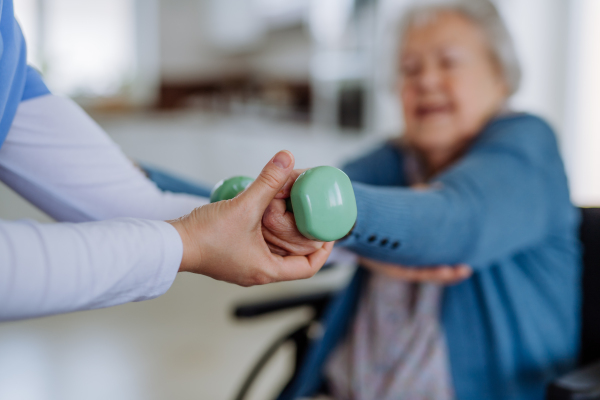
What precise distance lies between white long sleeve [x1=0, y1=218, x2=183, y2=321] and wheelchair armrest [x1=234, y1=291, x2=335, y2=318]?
24.6 inches

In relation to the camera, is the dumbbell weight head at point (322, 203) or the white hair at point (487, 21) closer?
the dumbbell weight head at point (322, 203)

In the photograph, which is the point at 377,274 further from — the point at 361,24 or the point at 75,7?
the point at 75,7

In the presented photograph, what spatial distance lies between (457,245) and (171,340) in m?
1.82

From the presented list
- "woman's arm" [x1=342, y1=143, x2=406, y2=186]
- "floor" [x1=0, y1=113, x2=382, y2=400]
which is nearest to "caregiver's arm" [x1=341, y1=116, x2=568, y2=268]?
"woman's arm" [x1=342, y1=143, x2=406, y2=186]

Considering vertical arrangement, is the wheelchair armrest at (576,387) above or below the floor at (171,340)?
above

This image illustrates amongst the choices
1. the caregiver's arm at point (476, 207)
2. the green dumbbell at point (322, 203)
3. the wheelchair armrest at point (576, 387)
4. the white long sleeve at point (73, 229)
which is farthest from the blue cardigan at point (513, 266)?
the white long sleeve at point (73, 229)

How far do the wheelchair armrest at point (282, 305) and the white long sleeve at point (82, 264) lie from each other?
625 mm

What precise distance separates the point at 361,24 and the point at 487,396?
2130 millimetres

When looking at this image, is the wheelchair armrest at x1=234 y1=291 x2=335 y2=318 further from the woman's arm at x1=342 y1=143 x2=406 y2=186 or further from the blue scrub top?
the blue scrub top

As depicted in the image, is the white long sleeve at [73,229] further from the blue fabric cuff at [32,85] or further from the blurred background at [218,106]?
the blurred background at [218,106]

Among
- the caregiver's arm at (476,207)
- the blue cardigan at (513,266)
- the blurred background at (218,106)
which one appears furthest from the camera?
the blurred background at (218,106)

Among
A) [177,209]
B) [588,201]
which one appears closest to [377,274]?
[177,209]

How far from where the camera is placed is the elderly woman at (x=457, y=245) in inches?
26.6

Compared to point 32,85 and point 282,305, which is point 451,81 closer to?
point 282,305
